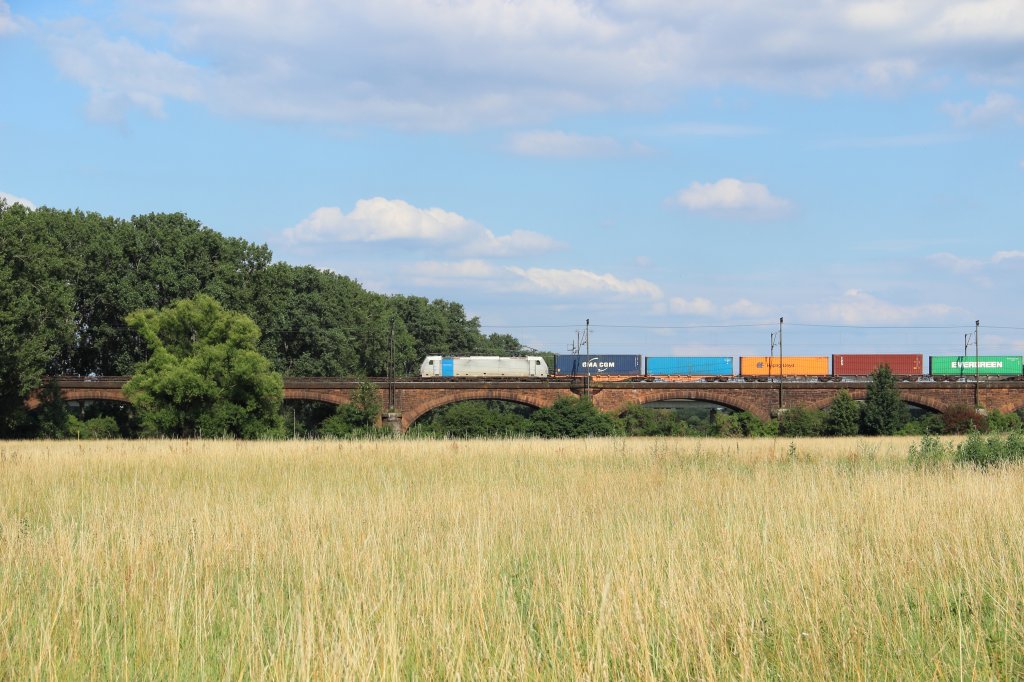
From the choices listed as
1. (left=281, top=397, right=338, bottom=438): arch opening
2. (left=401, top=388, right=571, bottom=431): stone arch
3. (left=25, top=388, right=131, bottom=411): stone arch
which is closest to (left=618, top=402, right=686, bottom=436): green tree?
(left=401, top=388, right=571, bottom=431): stone arch

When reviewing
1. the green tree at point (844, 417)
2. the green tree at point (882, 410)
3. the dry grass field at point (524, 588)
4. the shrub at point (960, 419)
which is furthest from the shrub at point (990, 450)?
the shrub at point (960, 419)

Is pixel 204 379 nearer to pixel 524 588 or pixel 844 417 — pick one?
pixel 844 417

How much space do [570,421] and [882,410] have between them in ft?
63.5

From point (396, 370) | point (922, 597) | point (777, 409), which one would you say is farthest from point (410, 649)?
point (396, 370)

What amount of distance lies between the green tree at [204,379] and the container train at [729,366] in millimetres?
33461

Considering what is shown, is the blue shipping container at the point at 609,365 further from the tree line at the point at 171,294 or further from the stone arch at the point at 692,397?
the tree line at the point at 171,294

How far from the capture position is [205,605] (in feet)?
21.3

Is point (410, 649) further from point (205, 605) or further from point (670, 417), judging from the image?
point (670, 417)

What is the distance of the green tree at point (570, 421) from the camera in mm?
48094

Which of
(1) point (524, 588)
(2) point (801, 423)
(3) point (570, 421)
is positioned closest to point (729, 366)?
(2) point (801, 423)

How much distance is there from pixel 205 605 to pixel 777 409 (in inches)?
2464

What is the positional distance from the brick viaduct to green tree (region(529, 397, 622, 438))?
15.3 m

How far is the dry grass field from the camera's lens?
5.46m

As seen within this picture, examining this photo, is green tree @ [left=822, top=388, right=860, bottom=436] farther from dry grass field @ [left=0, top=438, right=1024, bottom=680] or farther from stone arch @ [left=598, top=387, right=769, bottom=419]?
dry grass field @ [left=0, top=438, right=1024, bottom=680]
